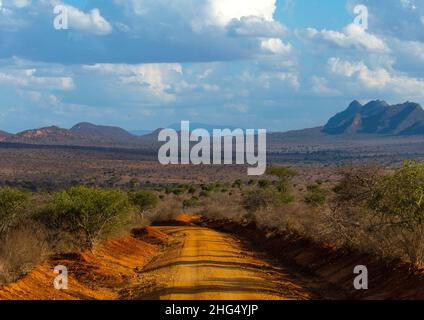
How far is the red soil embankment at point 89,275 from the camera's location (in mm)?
16542

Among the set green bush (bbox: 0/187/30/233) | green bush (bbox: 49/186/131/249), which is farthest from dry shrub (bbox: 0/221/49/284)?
green bush (bbox: 0/187/30/233)

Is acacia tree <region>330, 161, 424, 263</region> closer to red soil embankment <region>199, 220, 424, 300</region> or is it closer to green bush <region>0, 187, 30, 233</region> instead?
red soil embankment <region>199, 220, 424, 300</region>

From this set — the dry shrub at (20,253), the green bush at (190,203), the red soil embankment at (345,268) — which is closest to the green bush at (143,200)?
the green bush at (190,203)

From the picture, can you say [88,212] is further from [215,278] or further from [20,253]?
[215,278]

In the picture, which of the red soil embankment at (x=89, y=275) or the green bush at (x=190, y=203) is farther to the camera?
the green bush at (x=190, y=203)

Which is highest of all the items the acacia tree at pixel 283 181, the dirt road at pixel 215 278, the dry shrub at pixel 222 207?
the acacia tree at pixel 283 181

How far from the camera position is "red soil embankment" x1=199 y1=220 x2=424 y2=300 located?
667 inches

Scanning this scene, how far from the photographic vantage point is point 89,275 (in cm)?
2091

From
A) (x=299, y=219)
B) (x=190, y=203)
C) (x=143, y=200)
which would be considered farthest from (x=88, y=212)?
(x=190, y=203)

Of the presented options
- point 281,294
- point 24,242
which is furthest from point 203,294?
point 24,242

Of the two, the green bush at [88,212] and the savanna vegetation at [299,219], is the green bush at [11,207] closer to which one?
the savanna vegetation at [299,219]

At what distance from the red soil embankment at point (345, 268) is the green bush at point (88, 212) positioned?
7348mm

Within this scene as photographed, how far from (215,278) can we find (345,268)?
434 centimetres
